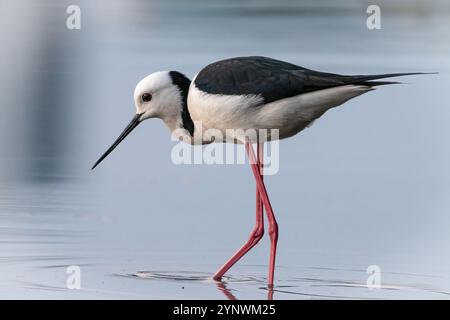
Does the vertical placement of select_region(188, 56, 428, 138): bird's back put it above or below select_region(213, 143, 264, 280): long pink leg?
above

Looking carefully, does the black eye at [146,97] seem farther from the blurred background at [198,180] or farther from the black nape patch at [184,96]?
the blurred background at [198,180]

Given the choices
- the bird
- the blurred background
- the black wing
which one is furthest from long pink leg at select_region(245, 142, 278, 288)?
the black wing

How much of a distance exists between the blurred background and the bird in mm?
511

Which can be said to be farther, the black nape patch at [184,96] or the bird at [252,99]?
the black nape patch at [184,96]

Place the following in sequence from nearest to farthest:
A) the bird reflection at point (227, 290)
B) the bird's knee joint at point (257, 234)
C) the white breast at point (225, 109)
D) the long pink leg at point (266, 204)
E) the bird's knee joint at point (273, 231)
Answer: the bird reflection at point (227, 290), the white breast at point (225, 109), the long pink leg at point (266, 204), the bird's knee joint at point (273, 231), the bird's knee joint at point (257, 234)

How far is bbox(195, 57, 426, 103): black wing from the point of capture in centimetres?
787

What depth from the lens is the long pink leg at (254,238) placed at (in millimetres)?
7895

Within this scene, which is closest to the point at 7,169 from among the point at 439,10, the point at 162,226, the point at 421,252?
the point at 162,226

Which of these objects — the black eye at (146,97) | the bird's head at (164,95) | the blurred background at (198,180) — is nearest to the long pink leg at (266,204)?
the blurred background at (198,180)

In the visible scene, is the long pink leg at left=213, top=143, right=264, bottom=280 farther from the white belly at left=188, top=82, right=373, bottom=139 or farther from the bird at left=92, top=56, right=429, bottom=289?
the white belly at left=188, top=82, right=373, bottom=139

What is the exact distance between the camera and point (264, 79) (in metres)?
8.05

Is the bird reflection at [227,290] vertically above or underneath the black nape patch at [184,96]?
underneath

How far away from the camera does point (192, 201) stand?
955 cm

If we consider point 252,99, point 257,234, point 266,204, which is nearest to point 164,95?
point 252,99
